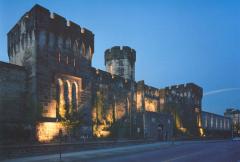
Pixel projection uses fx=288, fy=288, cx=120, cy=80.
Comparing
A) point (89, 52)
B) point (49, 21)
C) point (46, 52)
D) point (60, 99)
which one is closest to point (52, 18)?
point (49, 21)

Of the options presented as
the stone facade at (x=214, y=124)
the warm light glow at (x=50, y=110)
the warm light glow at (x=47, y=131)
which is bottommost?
the stone facade at (x=214, y=124)

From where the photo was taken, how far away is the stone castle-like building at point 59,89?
2316 centimetres

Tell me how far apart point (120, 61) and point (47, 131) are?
73.6ft

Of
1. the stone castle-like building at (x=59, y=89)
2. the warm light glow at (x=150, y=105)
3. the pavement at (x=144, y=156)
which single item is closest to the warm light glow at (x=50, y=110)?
the stone castle-like building at (x=59, y=89)

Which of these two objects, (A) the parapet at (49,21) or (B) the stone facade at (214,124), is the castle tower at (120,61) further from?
(B) the stone facade at (214,124)

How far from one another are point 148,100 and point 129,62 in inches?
272

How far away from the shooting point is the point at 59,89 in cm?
2598

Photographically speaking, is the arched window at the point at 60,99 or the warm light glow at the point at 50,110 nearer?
the warm light glow at the point at 50,110

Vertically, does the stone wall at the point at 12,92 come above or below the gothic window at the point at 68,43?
below

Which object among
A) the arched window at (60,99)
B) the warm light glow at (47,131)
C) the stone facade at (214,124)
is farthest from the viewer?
the stone facade at (214,124)

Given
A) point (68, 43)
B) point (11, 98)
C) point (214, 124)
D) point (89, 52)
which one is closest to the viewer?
point (11, 98)

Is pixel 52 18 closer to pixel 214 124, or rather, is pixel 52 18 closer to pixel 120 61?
pixel 120 61

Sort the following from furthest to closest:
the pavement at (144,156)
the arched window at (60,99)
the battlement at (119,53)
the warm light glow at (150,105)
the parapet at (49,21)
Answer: the battlement at (119,53), the warm light glow at (150,105), the arched window at (60,99), the parapet at (49,21), the pavement at (144,156)

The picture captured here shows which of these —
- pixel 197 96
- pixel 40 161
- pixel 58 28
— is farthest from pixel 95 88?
pixel 197 96
